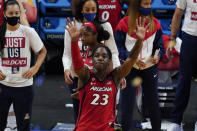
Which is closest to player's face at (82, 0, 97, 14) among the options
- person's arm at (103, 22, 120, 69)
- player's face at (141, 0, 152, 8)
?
person's arm at (103, 22, 120, 69)

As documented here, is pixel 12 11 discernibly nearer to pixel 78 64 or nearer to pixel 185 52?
pixel 78 64

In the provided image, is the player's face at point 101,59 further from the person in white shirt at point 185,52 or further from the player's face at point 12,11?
the person in white shirt at point 185,52

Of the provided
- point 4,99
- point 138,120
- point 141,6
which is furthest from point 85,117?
point 138,120

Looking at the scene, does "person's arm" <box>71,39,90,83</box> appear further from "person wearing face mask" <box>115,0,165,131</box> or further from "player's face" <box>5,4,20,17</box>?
"player's face" <box>5,4,20,17</box>

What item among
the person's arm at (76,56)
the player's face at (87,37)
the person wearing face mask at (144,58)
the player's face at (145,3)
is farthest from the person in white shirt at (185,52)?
the person's arm at (76,56)

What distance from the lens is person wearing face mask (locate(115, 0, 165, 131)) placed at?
15.8 ft

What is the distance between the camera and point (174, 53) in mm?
7098

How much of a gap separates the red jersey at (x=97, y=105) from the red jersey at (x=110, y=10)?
83.7 inches

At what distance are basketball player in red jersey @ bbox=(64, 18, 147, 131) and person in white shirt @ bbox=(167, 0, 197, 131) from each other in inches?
46.7

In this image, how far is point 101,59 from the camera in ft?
12.6

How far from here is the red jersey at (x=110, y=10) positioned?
5.94 meters

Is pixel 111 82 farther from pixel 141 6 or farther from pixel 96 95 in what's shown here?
pixel 141 6

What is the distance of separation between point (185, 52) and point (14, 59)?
71.4 inches

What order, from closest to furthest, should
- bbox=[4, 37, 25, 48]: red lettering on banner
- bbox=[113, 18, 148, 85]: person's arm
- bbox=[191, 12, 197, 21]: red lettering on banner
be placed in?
bbox=[113, 18, 148, 85]: person's arm, bbox=[4, 37, 25, 48]: red lettering on banner, bbox=[191, 12, 197, 21]: red lettering on banner
